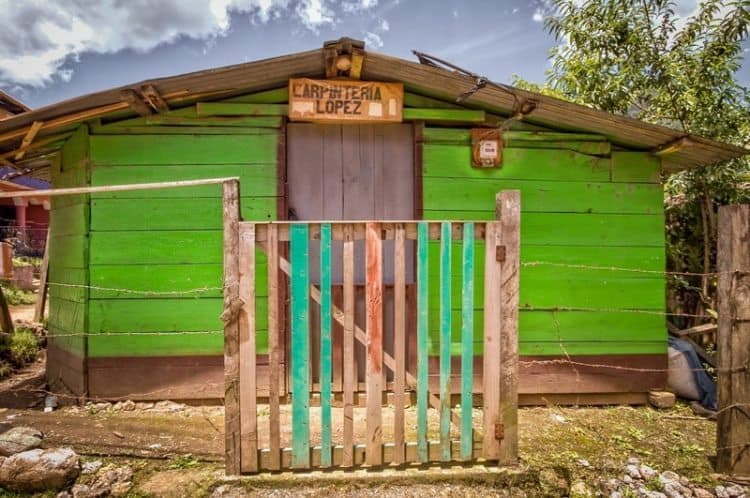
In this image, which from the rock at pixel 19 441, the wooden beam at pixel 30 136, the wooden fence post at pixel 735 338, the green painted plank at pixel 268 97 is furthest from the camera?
the green painted plank at pixel 268 97

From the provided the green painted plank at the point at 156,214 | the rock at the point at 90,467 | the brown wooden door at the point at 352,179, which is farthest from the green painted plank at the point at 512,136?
the rock at the point at 90,467

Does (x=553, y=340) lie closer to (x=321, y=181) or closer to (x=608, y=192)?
(x=608, y=192)

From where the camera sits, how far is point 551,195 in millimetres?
4379

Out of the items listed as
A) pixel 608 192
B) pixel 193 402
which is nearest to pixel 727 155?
pixel 608 192

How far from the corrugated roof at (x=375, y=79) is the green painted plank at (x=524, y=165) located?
0.32 meters

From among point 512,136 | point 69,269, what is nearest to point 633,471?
point 512,136

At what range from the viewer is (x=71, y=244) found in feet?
14.3

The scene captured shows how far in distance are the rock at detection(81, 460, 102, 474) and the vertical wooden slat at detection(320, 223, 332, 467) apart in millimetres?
1698

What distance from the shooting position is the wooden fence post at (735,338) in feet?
9.71

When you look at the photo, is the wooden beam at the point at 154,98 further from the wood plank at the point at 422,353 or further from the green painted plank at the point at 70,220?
the wood plank at the point at 422,353

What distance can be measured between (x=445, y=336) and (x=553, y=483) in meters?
1.38

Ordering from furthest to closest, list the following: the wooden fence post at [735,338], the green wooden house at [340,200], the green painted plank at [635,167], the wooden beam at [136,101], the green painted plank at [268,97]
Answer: the green painted plank at [635,167], the green painted plank at [268,97], the green wooden house at [340,200], the wooden beam at [136,101], the wooden fence post at [735,338]

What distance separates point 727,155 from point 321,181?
4494 millimetres

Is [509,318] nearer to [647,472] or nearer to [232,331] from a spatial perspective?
[647,472]
